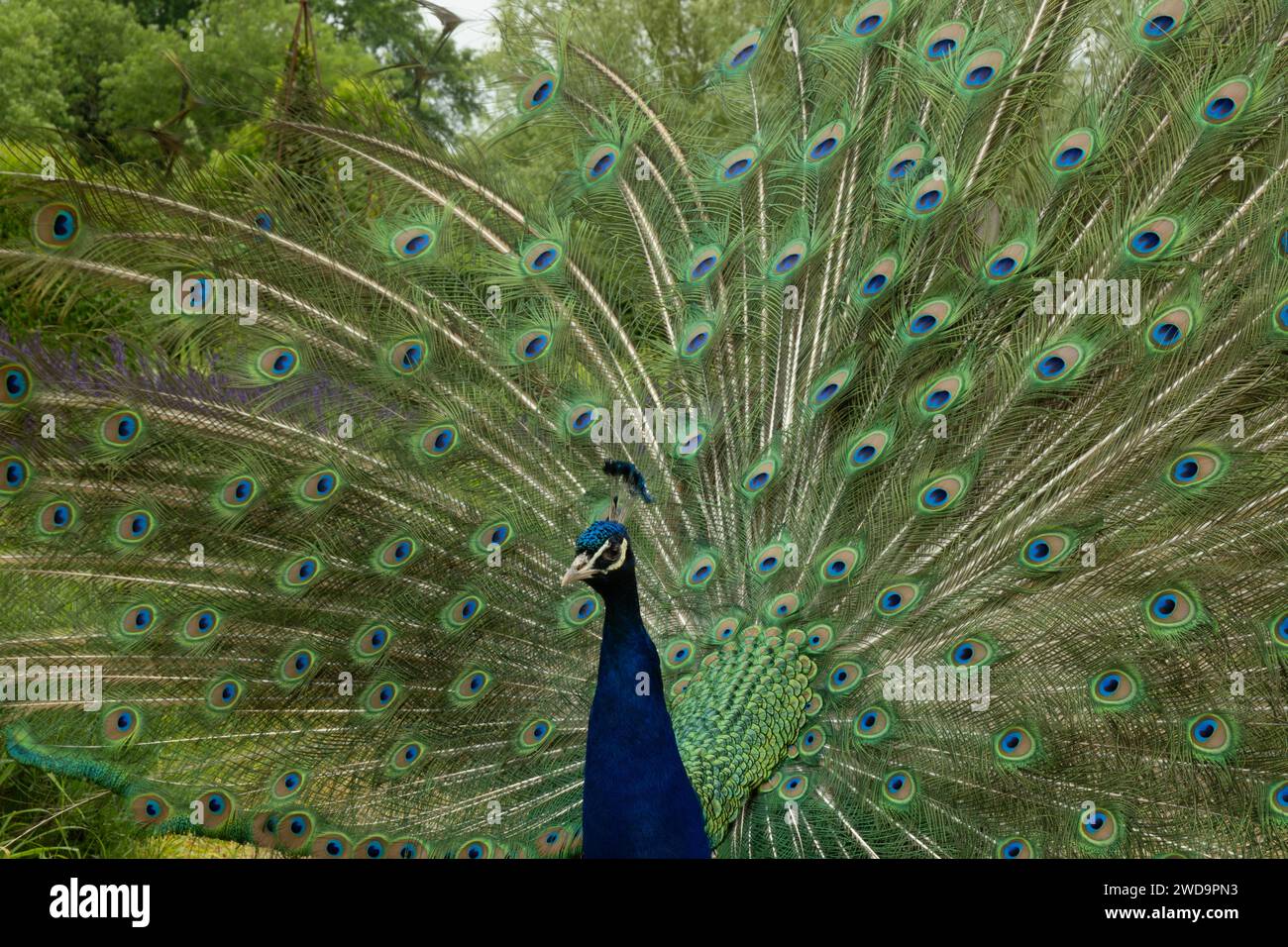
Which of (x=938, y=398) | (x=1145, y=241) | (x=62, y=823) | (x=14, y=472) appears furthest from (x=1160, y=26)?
(x=62, y=823)

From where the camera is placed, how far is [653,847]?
295 centimetres

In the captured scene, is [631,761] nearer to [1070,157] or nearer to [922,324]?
[922,324]

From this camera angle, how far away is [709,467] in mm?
3701

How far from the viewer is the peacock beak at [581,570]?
2725 millimetres

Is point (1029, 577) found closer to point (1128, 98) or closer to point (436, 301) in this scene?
point (1128, 98)

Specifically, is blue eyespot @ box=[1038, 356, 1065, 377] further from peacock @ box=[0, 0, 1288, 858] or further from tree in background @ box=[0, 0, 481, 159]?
tree in background @ box=[0, 0, 481, 159]

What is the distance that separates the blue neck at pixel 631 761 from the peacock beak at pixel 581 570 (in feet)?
0.59

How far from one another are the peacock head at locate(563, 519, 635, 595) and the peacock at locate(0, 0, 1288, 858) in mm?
81

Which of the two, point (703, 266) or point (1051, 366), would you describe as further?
point (703, 266)

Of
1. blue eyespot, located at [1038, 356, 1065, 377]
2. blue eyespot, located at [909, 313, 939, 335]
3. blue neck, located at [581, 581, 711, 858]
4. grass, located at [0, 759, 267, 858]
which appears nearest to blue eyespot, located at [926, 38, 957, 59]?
blue eyespot, located at [909, 313, 939, 335]

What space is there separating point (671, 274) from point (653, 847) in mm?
1742

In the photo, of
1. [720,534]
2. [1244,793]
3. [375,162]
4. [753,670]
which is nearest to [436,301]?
[375,162]

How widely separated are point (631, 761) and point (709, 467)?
1065 millimetres

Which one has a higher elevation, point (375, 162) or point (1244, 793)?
point (375, 162)
